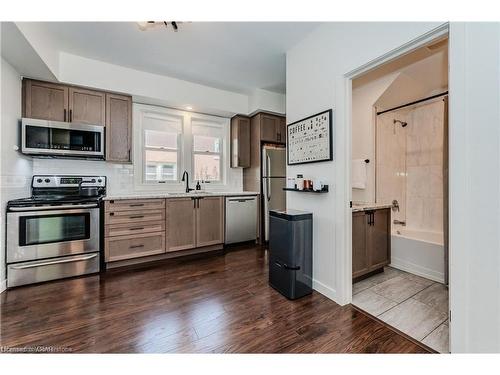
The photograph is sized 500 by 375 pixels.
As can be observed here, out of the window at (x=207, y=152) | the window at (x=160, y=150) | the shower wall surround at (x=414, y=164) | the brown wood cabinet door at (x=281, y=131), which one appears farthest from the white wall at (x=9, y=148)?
the shower wall surround at (x=414, y=164)

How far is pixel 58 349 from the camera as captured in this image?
1397 mm

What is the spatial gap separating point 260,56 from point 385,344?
9.89 ft

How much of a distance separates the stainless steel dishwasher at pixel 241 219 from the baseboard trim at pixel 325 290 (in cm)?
161

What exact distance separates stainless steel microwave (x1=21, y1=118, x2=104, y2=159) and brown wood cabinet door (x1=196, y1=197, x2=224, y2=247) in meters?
1.49

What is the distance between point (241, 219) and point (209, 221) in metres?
0.56

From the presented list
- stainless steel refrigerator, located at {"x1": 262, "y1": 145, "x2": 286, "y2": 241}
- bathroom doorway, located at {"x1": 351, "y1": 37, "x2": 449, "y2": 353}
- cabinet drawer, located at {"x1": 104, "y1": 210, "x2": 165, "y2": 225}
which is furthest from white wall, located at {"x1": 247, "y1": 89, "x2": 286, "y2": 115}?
cabinet drawer, located at {"x1": 104, "y1": 210, "x2": 165, "y2": 225}

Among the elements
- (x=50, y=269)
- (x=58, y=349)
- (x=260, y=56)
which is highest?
(x=260, y=56)

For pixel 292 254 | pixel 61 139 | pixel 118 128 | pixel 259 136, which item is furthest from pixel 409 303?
pixel 61 139

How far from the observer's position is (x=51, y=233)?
240 centimetres

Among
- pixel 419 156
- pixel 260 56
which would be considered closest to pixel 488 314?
pixel 419 156

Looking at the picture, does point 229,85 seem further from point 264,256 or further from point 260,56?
point 264,256

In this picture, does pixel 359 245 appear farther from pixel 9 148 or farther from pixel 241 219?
pixel 9 148

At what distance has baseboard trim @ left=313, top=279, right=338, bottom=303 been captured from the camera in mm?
1996

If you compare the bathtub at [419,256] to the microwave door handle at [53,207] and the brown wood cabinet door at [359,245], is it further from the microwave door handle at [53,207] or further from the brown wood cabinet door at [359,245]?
the microwave door handle at [53,207]
